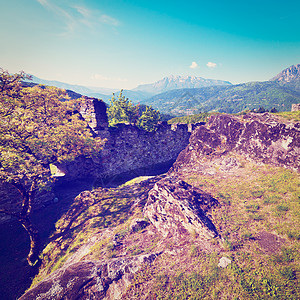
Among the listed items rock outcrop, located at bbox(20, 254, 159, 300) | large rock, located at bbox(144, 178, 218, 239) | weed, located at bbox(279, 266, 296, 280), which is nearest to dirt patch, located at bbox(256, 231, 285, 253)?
weed, located at bbox(279, 266, 296, 280)

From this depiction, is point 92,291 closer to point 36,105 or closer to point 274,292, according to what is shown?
point 274,292

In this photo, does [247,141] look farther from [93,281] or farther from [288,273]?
[93,281]

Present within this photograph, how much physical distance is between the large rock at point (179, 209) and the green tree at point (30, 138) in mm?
6828

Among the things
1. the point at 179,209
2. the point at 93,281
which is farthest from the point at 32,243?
the point at 179,209

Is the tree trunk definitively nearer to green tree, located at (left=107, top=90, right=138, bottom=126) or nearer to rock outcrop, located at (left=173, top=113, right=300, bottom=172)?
rock outcrop, located at (left=173, top=113, right=300, bottom=172)

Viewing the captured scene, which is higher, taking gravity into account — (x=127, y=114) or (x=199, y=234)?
(x=127, y=114)

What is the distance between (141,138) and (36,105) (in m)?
13.4

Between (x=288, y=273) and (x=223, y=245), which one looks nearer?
(x=288, y=273)

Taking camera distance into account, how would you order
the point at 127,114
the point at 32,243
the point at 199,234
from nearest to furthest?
the point at 199,234 → the point at 32,243 → the point at 127,114

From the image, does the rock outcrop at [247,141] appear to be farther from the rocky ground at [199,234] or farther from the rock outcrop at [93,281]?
the rock outcrop at [93,281]

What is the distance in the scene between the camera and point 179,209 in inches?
327

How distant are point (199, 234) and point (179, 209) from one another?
62.4 inches

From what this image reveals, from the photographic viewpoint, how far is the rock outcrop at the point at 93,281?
207 inches

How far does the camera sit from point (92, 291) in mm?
5316
